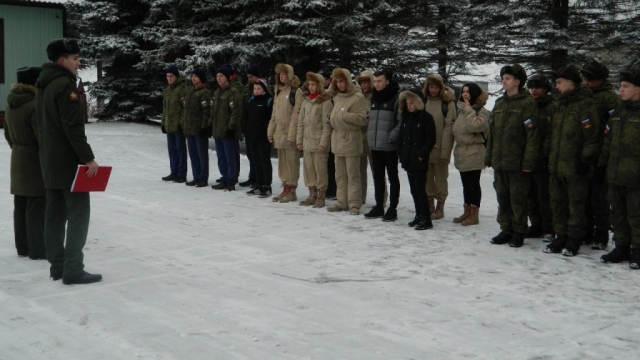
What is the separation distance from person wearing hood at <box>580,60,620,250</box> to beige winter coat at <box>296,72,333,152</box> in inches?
146

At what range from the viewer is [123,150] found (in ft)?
56.8

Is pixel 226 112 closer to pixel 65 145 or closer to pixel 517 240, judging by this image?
pixel 517 240

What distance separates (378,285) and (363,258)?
1053mm

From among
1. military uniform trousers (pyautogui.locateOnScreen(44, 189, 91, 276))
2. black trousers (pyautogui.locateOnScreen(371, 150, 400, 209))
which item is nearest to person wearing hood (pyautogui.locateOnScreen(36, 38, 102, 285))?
military uniform trousers (pyautogui.locateOnScreen(44, 189, 91, 276))

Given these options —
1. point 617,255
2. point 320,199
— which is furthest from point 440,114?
point 617,255

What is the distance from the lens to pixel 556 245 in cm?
788

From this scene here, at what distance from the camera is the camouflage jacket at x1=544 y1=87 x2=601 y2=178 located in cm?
747

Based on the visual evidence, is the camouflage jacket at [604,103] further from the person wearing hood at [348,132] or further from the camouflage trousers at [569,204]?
the person wearing hood at [348,132]

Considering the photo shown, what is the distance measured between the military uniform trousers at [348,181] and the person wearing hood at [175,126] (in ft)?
12.4

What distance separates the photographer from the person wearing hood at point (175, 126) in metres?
13.1

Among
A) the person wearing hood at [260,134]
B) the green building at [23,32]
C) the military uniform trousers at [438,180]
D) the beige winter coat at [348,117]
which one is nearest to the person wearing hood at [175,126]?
the person wearing hood at [260,134]

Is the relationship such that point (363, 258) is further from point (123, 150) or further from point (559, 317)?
point (123, 150)

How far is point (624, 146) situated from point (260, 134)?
20.1ft

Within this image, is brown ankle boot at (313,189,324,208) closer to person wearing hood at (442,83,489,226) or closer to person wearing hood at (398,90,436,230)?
person wearing hood at (398,90,436,230)
